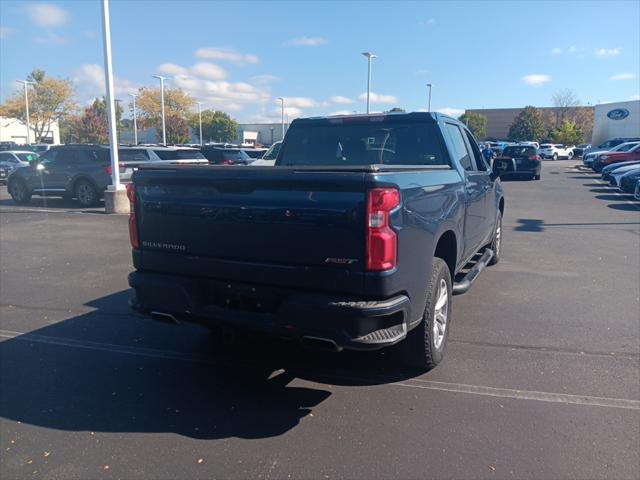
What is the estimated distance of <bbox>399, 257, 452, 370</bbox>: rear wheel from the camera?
3.89 meters

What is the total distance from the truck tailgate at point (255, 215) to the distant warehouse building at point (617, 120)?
197 ft

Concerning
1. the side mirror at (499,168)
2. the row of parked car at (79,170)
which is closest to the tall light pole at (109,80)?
the row of parked car at (79,170)

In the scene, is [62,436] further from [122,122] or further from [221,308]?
[122,122]

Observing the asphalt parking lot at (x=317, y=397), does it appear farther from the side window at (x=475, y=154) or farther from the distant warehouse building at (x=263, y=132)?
the distant warehouse building at (x=263, y=132)

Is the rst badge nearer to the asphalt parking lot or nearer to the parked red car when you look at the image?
the asphalt parking lot

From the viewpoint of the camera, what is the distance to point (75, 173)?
1549 centimetres

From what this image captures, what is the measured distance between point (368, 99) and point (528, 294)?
31632 millimetres

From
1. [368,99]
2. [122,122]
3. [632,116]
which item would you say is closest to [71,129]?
[122,122]

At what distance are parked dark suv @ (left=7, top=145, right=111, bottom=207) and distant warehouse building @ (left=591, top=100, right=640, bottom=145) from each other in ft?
179

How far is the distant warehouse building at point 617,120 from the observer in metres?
53.3

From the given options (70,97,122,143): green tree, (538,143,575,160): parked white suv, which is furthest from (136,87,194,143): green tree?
(538,143,575,160): parked white suv

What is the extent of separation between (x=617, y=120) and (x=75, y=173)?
56.5 metres

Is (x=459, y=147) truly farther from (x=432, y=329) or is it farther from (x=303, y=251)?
(x=303, y=251)

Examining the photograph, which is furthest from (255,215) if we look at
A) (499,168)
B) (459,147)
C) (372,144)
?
(499,168)
